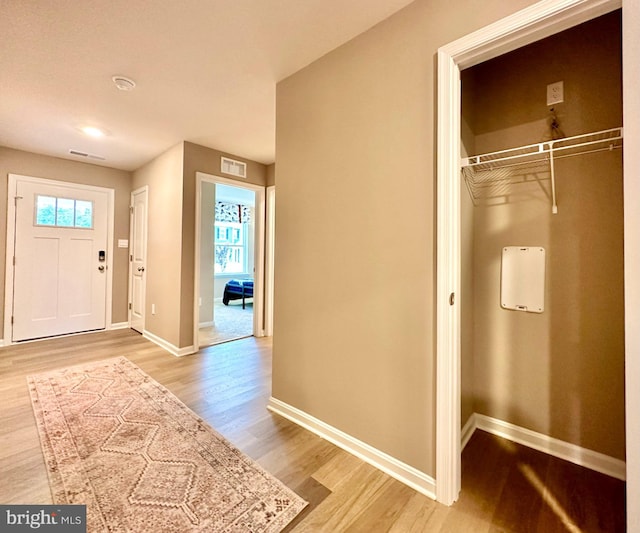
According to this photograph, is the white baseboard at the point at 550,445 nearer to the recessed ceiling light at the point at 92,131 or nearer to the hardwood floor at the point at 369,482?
the hardwood floor at the point at 369,482

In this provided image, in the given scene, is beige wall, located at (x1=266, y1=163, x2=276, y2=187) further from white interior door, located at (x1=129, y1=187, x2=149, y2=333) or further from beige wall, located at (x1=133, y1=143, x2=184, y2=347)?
white interior door, located at (x1=129, y1=187, x2=149, y2=333)

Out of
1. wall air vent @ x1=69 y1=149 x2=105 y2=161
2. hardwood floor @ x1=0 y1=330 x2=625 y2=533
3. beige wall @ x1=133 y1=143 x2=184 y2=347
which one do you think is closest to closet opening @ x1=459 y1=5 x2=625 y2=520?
hardwood floor @ x1=0 y1=330 x2=625 y2=533

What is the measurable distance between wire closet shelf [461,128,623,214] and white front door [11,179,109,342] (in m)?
4.80

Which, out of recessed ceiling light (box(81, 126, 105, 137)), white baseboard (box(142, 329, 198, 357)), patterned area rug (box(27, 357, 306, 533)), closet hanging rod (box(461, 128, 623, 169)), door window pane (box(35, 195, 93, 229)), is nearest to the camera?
patterned area rug (box(27, 357, 306, 533))

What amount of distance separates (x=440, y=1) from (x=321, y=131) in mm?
864

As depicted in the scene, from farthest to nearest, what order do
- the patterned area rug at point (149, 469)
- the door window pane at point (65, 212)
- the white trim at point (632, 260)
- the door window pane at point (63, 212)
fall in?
the door window pane at point (65, 212)
the door window pane at point (63, 212)
the patterned area rug at point (149, 469)
the white trim at point (632, 260)

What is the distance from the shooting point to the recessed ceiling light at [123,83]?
222 centimetres

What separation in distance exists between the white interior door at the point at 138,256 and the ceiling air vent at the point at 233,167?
124cm

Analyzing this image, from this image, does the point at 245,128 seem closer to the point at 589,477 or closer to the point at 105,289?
the point at 105,289

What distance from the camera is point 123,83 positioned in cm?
228

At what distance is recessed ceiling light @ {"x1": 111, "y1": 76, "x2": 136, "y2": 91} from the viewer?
2.22 m

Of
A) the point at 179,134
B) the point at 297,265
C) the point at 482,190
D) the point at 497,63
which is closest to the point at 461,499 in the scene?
the point at 297,265

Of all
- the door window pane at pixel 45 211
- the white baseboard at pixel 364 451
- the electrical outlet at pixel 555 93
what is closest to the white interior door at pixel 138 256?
the door window pane at pixel 45 211

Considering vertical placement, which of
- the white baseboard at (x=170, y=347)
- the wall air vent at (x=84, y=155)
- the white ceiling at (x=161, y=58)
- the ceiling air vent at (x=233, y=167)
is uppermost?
the wall air vent at (x=84, y=155)
